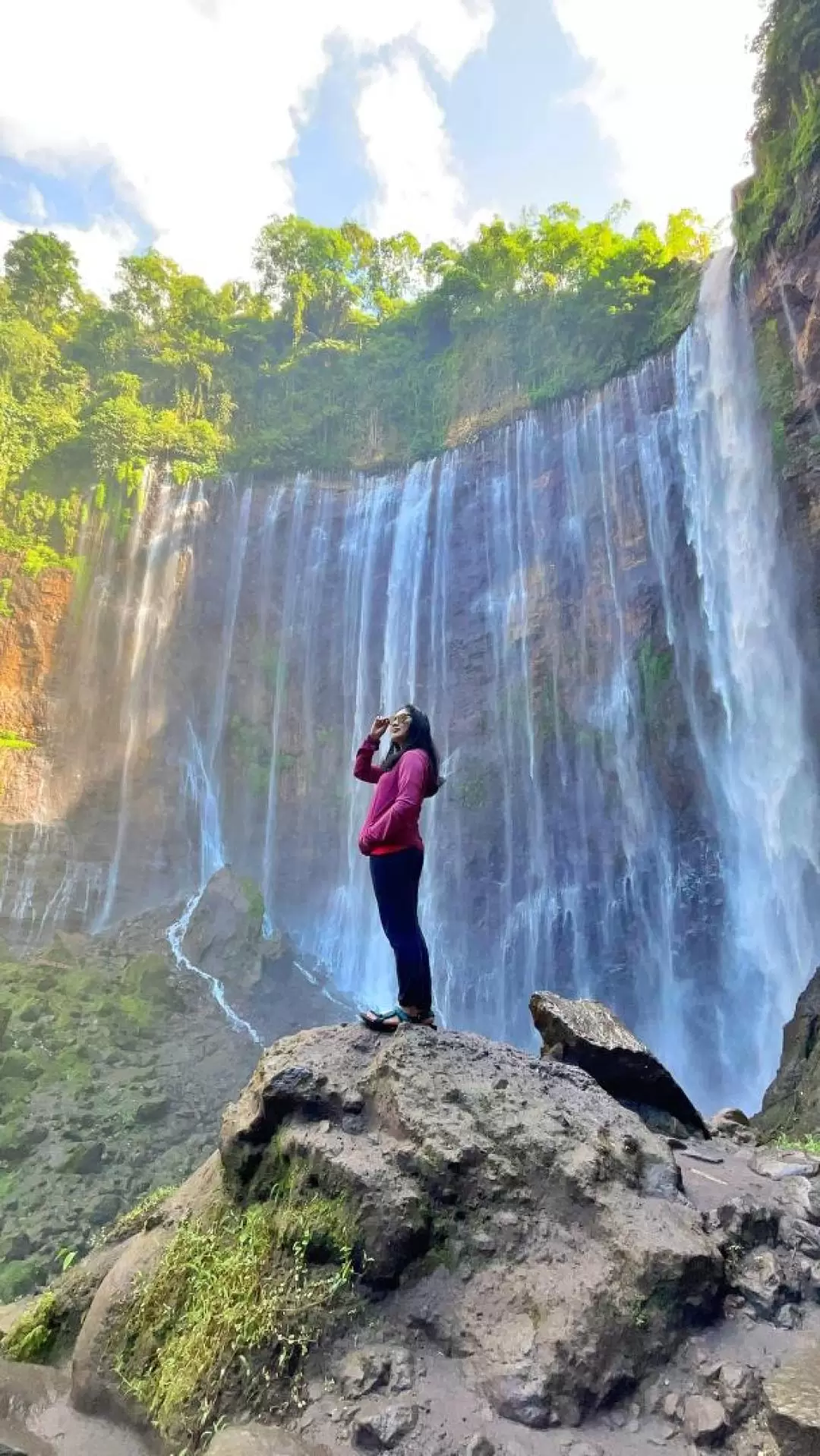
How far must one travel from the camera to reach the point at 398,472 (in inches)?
883

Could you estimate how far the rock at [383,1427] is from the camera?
5.91 ft

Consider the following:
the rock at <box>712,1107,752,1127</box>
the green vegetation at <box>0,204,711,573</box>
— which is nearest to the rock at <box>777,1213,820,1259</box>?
the rock at <box>712,1107,752,1127</box>

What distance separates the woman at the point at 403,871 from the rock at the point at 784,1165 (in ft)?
5.51

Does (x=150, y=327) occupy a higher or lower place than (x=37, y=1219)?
higher

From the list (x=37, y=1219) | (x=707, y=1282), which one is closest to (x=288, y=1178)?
(x=707, y=1282)

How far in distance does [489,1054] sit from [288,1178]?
3.19ft

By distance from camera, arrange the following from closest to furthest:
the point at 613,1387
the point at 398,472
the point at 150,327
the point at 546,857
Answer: the point at 613,1387, the point at 546,857, the point at 398,472, the point at 150,327

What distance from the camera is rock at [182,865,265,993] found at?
16.4 m

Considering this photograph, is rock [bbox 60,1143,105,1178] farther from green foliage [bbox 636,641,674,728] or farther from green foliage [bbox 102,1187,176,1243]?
green foliage [bbox 636,641,674,728]

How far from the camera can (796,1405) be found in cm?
176

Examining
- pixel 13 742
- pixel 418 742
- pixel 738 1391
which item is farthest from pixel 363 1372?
pixel 13 742

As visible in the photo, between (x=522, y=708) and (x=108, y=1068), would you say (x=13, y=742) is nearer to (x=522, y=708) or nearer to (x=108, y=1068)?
(x=108, y=1068)

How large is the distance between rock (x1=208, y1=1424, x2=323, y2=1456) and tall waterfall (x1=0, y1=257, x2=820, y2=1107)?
43.4 feet

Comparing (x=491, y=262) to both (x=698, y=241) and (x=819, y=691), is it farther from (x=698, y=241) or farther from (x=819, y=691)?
(x=819, y=691)
